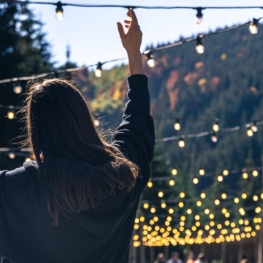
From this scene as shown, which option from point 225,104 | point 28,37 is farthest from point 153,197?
point 225,104

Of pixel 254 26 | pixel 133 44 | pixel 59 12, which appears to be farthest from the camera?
pixel 254 26

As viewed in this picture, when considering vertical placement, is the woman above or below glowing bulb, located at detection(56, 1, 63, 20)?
below

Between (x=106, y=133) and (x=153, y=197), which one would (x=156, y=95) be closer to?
(x=153, y=197)

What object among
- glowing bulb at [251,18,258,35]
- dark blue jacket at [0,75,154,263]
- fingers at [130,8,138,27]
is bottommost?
dark blue jacket at [0,75,154,263]

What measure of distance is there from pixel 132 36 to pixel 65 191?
80 cm

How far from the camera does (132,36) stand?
334 centimetres

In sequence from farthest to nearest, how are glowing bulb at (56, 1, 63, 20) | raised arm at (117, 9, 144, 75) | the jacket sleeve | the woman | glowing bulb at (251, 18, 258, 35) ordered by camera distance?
glowing bulb at (251, 18, 258, 35) < glowing bulb at (56, 1, 63, 20) < raised arm at (117, 9, 144, 75) < the jacket sleeve < the woman

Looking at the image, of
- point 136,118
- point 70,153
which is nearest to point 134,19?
A: point 136,118

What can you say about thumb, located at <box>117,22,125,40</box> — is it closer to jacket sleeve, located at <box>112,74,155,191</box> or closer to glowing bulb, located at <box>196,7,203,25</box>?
jacket sleeve, located at <box>112,74,155,191</box>

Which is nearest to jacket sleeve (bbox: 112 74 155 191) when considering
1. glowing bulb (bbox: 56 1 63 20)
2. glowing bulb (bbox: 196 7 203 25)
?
glowing bulb (bbox: 56 1 63 20)

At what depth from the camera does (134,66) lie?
331 cm

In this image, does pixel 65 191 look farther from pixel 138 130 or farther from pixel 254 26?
pixel 254 26

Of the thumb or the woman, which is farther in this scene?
the thumb

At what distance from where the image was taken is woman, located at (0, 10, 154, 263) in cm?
281
